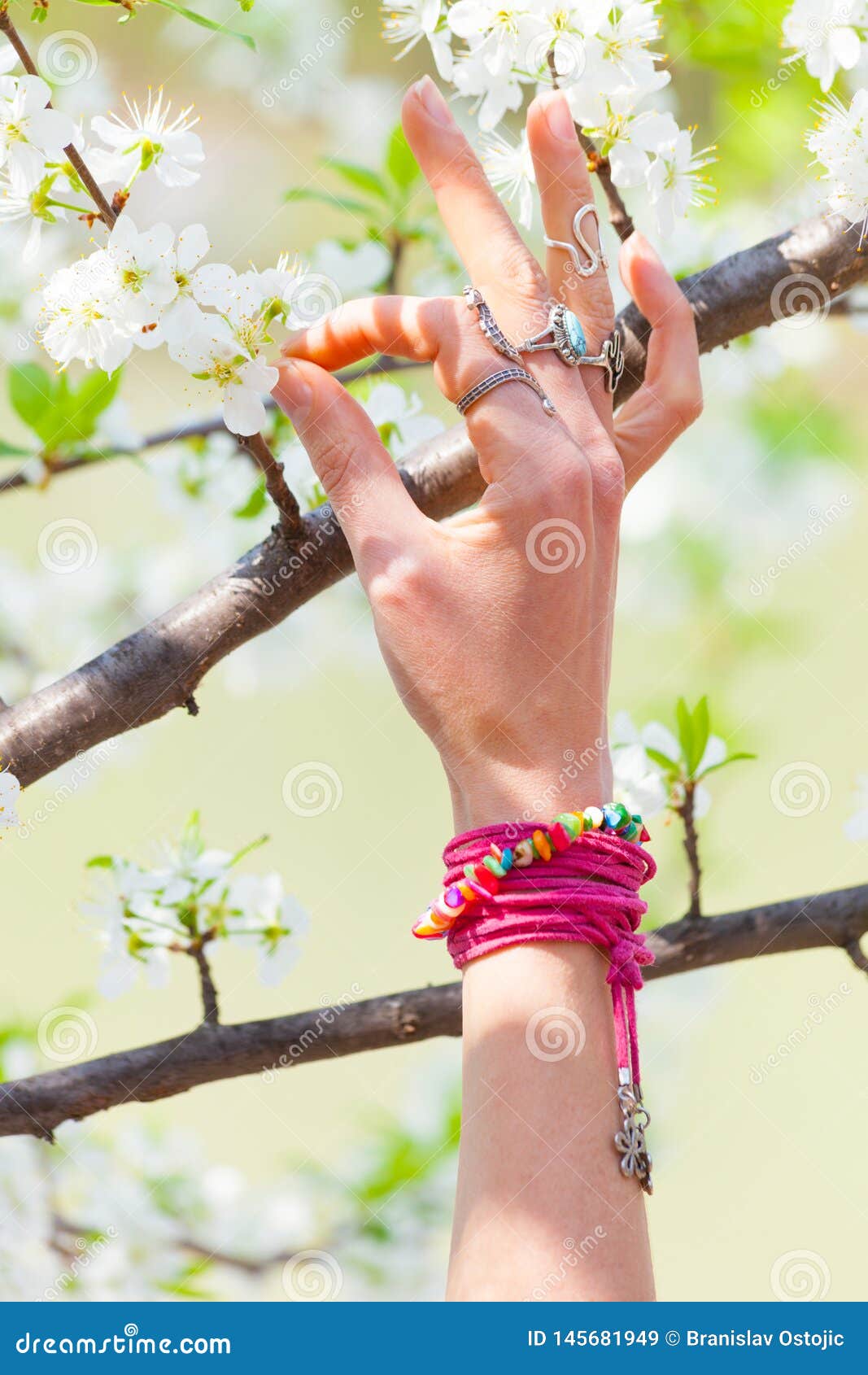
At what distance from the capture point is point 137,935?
45.6 inches

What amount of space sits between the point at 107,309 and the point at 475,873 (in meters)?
0.45

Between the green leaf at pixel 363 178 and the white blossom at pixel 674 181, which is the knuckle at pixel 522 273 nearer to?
the white blossom at pixel 674 181

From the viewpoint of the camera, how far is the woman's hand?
0.72 metres

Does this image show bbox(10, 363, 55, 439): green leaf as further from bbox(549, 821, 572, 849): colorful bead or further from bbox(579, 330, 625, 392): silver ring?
bbox(549, 821, 572, 849): colorful bead

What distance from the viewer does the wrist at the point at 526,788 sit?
0.71m

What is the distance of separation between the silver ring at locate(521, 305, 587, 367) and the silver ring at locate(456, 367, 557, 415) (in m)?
0.03

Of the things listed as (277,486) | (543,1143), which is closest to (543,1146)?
(543,1143)

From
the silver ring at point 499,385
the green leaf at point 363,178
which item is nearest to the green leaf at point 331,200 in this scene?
the green leaf at point 363,178

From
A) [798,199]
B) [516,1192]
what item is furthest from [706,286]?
[516,1192]

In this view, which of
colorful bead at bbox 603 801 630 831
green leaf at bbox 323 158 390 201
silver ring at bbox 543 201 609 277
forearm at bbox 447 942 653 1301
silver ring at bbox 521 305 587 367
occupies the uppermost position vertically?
green leaf at bbox 323 158 390 201

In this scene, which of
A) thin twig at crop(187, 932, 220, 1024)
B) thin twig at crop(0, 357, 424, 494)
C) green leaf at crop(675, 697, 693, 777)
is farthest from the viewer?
thin twig at crop(0, 357, 424, 494)

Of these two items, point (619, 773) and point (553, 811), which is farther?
point (619, 773)

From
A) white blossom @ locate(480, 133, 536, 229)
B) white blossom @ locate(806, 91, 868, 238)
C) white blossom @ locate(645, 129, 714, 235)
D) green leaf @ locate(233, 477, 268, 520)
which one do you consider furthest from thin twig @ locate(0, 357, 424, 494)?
white blossom @ locate(806, 91, 868, 238)

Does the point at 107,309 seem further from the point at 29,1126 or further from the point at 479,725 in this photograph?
the point at 29,1126
